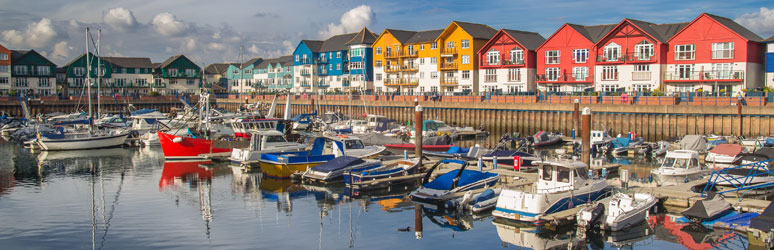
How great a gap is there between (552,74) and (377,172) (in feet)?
158

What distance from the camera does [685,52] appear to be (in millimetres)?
61938

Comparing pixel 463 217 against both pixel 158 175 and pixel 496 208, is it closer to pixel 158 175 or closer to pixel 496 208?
pixel 496 208

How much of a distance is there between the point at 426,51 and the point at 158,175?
56.6 metres

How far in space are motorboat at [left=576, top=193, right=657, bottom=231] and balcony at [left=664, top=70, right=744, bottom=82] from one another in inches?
1698

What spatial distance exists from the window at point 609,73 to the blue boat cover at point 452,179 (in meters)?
44.8

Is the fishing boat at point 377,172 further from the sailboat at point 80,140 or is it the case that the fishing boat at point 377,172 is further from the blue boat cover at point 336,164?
the sailboat at point 80,140

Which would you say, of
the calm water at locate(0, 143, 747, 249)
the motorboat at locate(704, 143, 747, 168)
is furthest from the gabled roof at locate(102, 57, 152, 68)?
the motorboat at locate(704, 143, 747, 168)

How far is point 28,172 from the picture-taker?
120ft

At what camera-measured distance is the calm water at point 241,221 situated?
789 inches

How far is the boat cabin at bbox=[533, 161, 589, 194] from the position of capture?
2291 cm

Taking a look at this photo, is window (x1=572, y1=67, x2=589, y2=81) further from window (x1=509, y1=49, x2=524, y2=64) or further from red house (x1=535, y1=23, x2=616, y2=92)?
window (x1=509, y1=49, x2=524, y2=64)

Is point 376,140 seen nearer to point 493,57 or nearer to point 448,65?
point 493,57

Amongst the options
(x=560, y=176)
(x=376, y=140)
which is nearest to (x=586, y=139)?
(x=560, y=176)

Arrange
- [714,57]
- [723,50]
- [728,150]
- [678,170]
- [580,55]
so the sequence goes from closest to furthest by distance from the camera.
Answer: [678,170] < [728,150] < [723,50] < [714,57] < [580,55]
